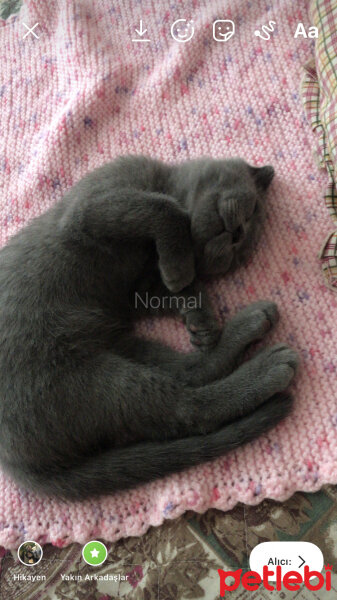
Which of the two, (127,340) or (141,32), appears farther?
(141,32)

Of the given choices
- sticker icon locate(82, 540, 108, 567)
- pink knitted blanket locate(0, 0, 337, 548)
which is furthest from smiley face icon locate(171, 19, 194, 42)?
sticker icon locate(82, 540, 108, 567)

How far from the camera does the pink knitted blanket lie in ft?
2.91

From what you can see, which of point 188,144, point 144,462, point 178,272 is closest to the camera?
point 144,462

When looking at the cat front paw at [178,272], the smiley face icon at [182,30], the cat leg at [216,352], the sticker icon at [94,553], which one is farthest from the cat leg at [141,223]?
the smiley face icon at [182,30]

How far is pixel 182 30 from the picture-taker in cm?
135

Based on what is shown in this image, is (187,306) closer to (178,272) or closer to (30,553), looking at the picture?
(178,272)

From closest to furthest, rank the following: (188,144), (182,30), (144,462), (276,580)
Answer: (276,580)
(144,462)
(188,144)
(182,30)

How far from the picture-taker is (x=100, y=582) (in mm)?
804

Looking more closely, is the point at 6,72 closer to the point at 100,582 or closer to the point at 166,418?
the point at 166,418

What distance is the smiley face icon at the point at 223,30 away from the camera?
1318 millimetres

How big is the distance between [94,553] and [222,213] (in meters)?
0.70

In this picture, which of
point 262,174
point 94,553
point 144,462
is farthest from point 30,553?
point 262,174

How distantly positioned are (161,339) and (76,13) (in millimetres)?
1058

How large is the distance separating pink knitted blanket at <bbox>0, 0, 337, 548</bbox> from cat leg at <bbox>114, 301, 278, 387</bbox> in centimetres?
6
